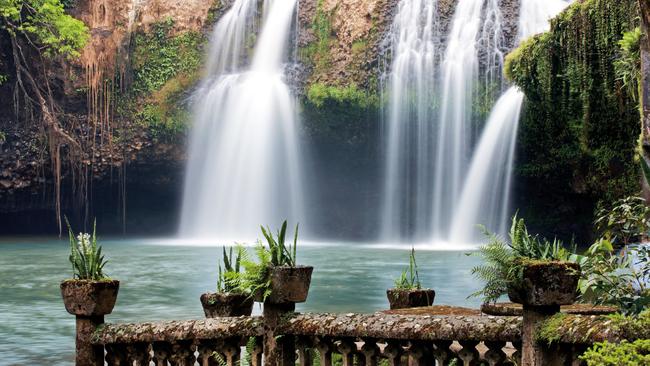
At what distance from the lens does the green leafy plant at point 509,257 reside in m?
5.95

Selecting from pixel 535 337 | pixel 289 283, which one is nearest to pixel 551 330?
pixel 535 337

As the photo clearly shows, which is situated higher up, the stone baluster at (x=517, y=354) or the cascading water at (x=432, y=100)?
the cascading water at (x=432, y=100)

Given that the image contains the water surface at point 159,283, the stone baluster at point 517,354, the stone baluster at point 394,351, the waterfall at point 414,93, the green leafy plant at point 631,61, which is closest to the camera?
the stone baluster at point 517,354

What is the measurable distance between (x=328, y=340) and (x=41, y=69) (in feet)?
99.2

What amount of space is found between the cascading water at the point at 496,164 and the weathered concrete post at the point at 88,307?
933 inches

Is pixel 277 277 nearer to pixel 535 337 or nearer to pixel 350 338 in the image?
pixel 350 338

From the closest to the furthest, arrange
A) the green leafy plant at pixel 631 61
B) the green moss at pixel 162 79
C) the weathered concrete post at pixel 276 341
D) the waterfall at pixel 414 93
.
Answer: the weathered concrete post at pixel 276 341 → the green leafy plant at pixel 631 61 → the waterfall at pixel 414 93 → the green moss at pixel 162 79

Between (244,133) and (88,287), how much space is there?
95.2 feet

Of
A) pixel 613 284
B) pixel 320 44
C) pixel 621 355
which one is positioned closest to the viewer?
pixel 621 355

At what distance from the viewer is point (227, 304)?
→ 773 cm

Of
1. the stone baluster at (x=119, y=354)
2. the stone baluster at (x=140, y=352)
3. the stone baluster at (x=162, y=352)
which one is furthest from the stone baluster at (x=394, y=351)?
the stone baluster at (x=119, y=354)

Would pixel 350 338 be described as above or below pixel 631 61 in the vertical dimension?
below

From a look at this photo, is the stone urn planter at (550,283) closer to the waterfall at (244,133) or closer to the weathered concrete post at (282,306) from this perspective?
the weathered concrete post at (282,306)

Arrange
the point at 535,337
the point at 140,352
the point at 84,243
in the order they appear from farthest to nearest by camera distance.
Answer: the point at 84,243
the point at 140,352
the point at 535,337
